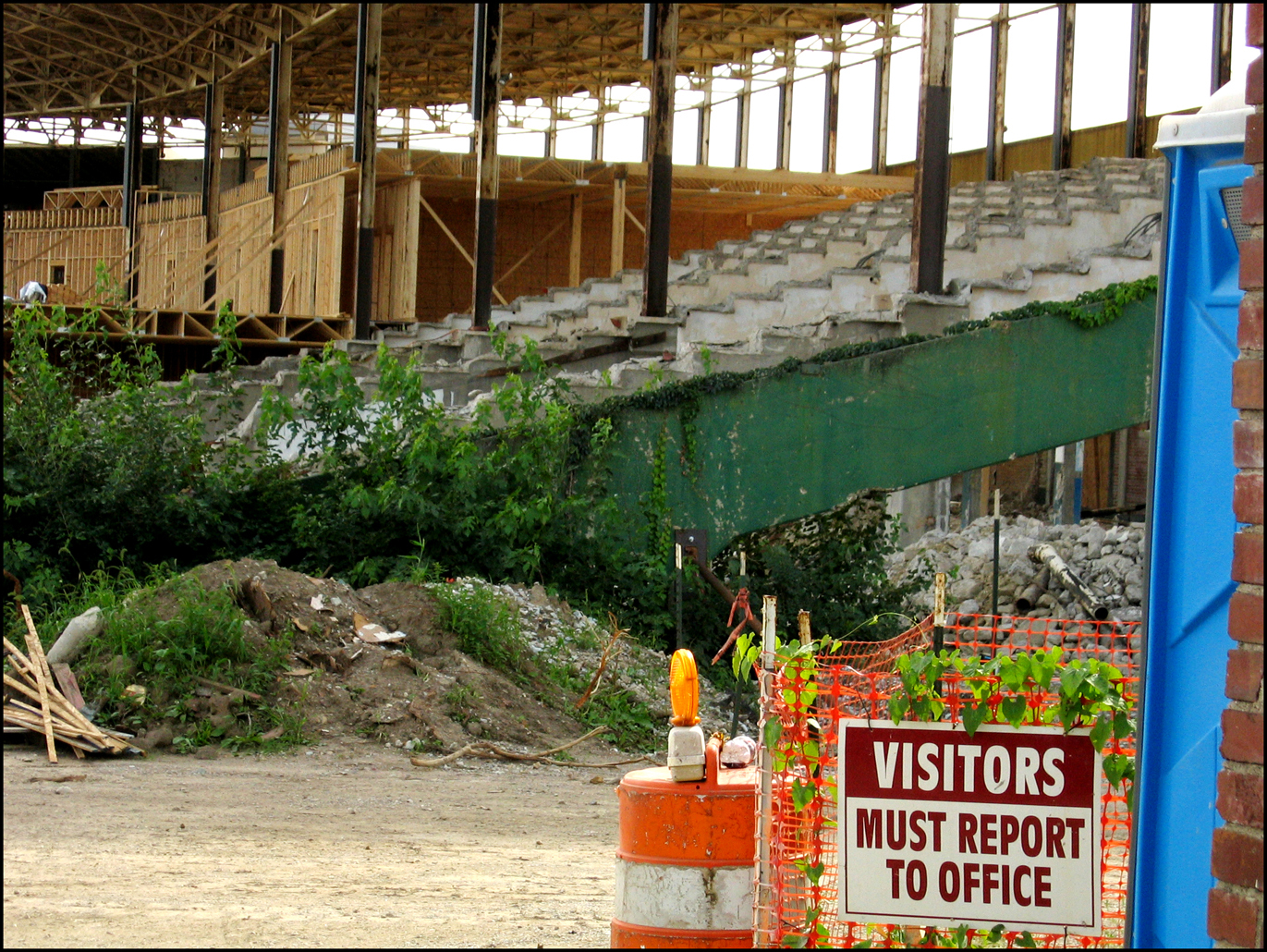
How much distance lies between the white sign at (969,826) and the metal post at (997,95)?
30.8 m

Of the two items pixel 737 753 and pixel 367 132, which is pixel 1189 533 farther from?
pixel 367 132

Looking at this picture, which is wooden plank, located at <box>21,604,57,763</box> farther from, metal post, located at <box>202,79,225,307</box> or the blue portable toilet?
metal post, located at <box>202,79,225,307</box>

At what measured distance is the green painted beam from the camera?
1349 cm

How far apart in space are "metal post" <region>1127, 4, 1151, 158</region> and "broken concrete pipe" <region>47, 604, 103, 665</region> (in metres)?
26.0

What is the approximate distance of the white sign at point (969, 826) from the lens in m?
4.51

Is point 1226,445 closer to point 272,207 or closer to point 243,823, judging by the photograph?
point 243,823

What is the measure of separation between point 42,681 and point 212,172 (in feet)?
80.2

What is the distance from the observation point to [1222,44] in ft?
84.3

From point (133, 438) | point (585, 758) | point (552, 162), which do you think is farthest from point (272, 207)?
point (585, 758)

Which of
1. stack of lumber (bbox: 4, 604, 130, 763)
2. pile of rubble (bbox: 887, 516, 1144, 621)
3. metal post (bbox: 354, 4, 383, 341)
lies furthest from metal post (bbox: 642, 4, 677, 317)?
stack of lumber (bbox: 4, 604, 130, 763)

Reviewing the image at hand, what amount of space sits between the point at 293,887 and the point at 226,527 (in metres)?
7.04

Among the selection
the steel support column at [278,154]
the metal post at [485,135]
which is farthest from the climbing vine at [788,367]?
the steel support column at [278,154]

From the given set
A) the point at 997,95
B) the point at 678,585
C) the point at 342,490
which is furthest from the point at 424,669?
the point at 997,95

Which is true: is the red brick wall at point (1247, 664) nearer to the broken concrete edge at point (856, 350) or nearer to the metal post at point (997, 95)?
the broken concrete edge at point (856, 350)
